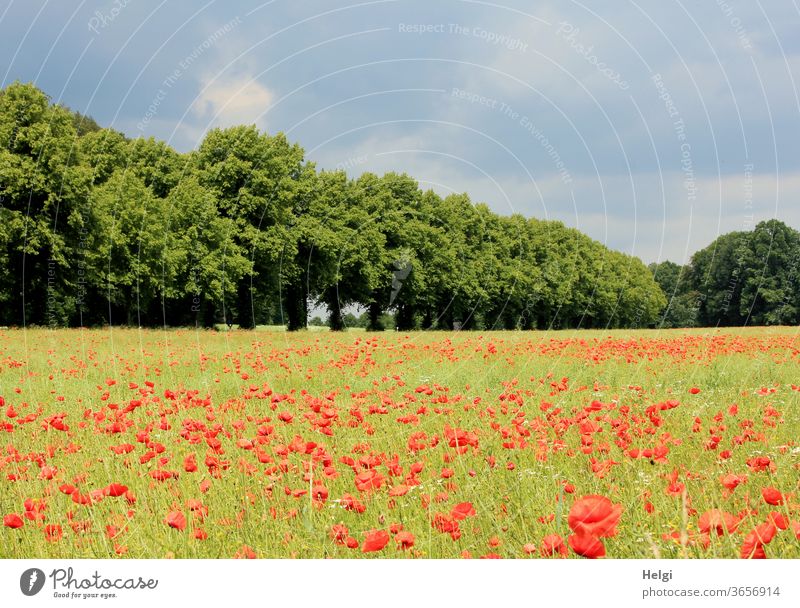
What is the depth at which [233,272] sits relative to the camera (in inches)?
1646

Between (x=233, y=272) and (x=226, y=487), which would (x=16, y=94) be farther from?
(x=226, y=487)

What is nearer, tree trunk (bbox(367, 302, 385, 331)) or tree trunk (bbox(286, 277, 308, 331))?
tree trunk (bbox(286, 277, 308, 331))

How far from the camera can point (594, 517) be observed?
202 centimetres

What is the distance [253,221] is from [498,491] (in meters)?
40.3

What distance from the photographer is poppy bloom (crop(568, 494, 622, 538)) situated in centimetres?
200

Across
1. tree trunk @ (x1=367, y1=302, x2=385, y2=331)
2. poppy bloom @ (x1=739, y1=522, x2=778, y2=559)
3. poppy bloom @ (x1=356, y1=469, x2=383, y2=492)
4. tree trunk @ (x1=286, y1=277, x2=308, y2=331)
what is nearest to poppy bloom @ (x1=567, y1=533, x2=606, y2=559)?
poppy bloom @ (x1=739, y1=522, x2=778, y2=559)

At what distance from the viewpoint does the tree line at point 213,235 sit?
3612 cm

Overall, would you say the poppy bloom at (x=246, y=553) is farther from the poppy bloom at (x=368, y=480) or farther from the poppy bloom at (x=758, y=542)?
the poppy bloom at (x=758, y=542)

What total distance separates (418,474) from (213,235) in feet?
130

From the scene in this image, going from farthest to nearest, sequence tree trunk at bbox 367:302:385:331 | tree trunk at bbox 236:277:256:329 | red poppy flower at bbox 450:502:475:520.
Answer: tree trunk at bbox 367:302:385:331
tree trunk at bbox 236:277:256:329
red poppy flower at bbox 450:502:475:520

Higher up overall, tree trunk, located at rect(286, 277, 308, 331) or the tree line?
the tree line

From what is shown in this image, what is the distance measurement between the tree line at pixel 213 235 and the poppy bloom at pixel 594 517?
3145cm

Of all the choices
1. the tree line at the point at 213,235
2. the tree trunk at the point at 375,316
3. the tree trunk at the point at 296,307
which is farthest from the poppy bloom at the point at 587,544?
the tree trunk at the point at 375,316

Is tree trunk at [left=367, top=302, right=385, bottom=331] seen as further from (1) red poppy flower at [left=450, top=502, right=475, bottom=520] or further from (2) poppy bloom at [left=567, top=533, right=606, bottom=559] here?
(2) poppy bloom at [left=567, top=533, right=606, bottom=559]
